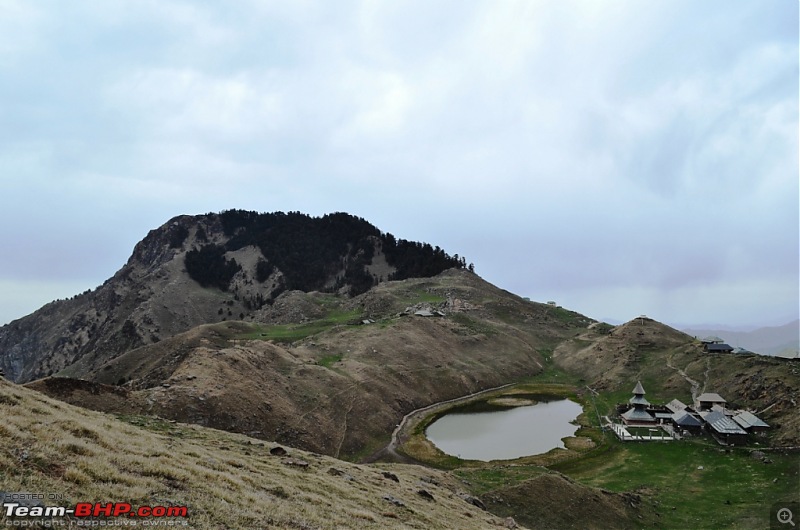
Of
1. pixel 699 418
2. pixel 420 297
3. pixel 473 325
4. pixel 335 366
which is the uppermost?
pixel 420 297

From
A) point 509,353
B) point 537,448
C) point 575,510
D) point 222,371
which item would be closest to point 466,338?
point 509,353

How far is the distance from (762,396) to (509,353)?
52687mm

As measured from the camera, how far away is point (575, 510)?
36.4 meters

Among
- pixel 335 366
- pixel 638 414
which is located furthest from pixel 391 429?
pixel 638 414

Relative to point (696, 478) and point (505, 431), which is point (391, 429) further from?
point (696, 478)

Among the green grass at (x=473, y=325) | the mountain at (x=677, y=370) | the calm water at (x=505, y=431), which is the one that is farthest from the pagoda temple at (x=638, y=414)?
the green grass at (x=473, y=325)

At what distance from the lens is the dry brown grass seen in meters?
14.5

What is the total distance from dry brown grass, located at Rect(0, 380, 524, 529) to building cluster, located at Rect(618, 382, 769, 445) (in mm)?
45179

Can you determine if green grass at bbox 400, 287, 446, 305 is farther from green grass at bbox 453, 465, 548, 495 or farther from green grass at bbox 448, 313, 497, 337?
green grass at bbox 453, 465, 548, 495

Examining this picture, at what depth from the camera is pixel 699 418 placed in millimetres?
64375

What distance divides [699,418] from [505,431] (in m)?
28.9

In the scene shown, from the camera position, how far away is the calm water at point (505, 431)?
190ft

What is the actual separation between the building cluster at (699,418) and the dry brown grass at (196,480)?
45179mm

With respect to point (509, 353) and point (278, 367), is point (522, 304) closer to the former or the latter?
point (509, 353)
